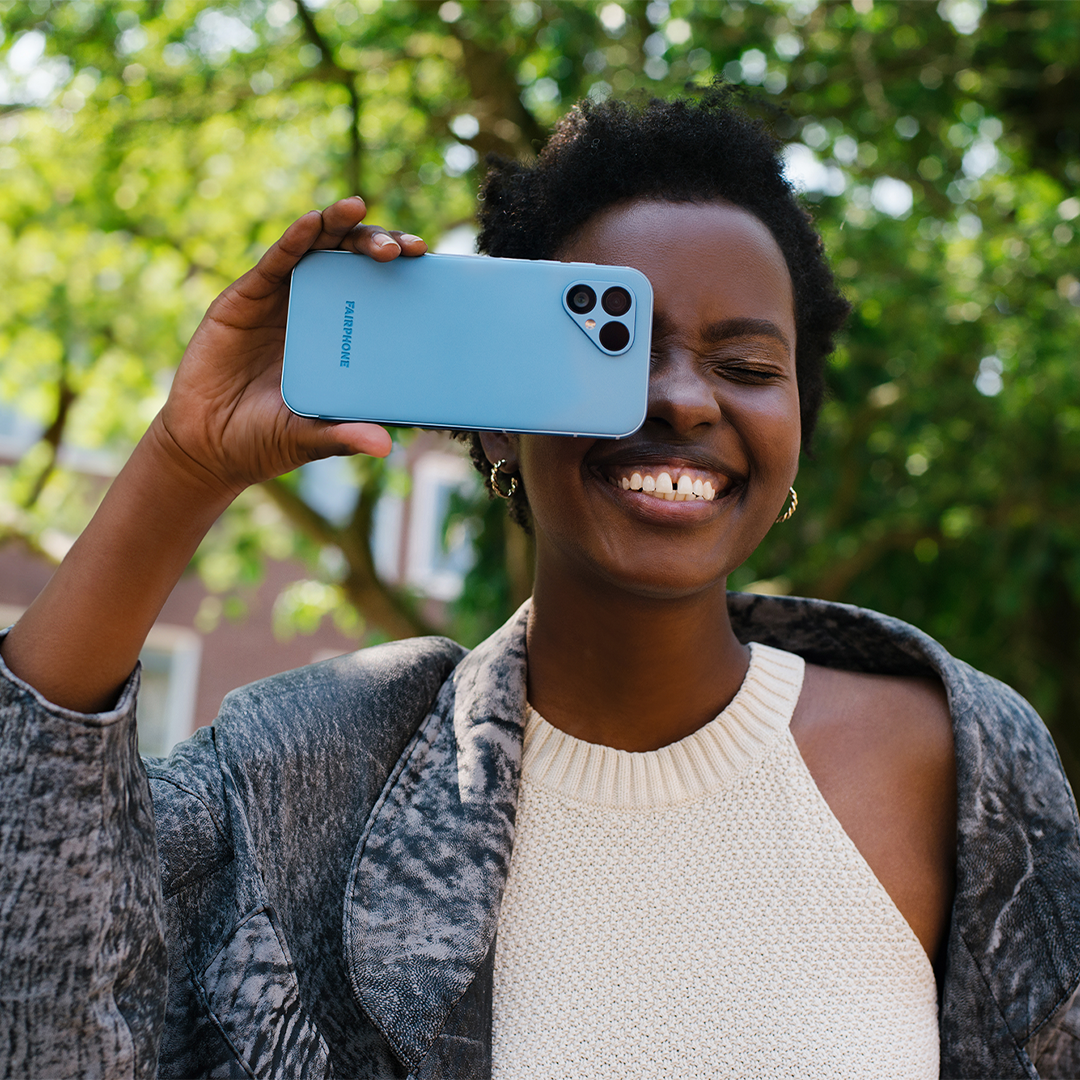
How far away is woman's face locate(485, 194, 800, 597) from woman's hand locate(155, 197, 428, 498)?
15.8 inches

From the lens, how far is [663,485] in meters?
1.68

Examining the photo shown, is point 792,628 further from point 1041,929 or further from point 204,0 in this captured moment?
point 204,0

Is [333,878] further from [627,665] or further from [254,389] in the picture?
[254,389]

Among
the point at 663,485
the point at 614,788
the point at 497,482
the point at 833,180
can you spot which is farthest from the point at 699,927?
the point at 833,180

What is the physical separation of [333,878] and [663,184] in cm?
125

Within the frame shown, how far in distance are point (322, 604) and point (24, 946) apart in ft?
24.0

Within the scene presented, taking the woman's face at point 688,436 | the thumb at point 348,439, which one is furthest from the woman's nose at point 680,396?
the thumb at point 348,439

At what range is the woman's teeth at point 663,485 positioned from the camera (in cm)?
168

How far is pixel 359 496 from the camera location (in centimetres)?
754

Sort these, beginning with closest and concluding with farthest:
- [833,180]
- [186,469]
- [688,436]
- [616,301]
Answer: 1. [186,469]
2. [616,301]
3. [688,436]
4. [833,180]

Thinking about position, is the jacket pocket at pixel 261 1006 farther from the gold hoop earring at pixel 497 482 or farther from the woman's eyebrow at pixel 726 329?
the woman's eyebrow at pixel 726 329

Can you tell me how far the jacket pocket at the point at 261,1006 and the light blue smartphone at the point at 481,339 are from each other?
756 mm

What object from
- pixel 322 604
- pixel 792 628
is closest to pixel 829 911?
pixel 792 628

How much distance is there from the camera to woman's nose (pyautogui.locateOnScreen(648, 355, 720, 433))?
166cm
